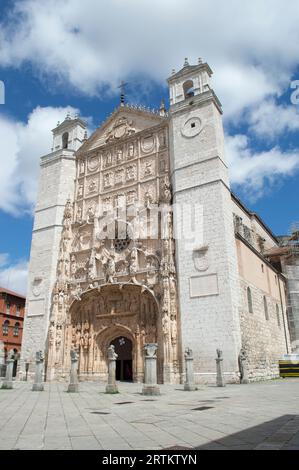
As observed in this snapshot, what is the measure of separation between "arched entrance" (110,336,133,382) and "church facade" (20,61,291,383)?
60 millimetres

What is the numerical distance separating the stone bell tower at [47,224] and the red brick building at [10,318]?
1709cm

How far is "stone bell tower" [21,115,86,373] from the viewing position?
22.9 meters

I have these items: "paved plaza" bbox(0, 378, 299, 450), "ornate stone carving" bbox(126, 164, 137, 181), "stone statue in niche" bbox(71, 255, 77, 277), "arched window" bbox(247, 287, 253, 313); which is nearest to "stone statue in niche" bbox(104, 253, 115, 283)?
"stone statue in niche" bbox(71, 255, 77, 277)

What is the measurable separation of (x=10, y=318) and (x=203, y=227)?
2933 centimetres

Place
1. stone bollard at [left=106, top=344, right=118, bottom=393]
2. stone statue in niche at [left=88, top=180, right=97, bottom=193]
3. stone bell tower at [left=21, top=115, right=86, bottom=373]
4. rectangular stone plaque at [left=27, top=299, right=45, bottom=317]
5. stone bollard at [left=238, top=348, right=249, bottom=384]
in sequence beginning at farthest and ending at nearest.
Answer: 1. stone statue in niche at [left=88, top=180, right=97, bottom=193]
2. rectangular stone plaque at [left=27, top=299, right=45, bottom=317]
3. stone bell tower at [left=21, top=115, right=86, bottom=373]
4. stone bollard at [left=238, top=348, right=249, bottom=384]
5. stone bollard at [left=106, top=344, right=118, bottom=393]

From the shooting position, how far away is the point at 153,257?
68.0 ft

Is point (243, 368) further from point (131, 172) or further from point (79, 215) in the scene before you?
point (79, 215)

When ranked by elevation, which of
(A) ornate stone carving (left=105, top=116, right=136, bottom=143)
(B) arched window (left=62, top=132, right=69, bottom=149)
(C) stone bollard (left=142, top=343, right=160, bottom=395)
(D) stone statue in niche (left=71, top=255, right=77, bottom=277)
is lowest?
(C) stone bollard (left=142, top=343, right=160, bottom=395)

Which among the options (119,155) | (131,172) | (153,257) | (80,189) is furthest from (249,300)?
(80,189)

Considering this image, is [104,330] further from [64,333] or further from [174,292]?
[174,292]

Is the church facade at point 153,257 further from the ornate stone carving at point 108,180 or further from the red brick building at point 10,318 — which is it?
the red brick building at point 10,318

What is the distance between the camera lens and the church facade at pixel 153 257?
714 inches

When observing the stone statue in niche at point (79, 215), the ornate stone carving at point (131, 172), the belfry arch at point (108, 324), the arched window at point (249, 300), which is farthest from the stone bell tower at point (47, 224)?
the arched window at point (249, 300)

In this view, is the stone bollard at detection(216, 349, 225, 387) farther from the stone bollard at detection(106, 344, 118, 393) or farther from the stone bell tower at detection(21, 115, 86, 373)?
the stone bell tower at detection(21, 115, 86, 373)
